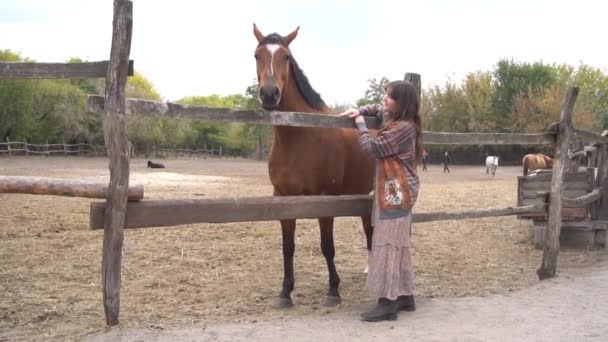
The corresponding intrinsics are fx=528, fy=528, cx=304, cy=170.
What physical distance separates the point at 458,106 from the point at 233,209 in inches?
1802

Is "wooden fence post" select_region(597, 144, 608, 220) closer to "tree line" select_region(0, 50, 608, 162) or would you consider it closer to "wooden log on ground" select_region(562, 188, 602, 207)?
"wooden log on ground" select_region(562, 188, 602, 207)

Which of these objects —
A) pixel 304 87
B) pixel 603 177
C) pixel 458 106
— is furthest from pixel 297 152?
pixel 458 106

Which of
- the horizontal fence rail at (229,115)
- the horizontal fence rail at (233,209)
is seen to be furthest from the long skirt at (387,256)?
Answer: the horizontal fence rail at (229,115)

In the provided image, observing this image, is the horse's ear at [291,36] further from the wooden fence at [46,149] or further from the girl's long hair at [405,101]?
the wooden fence at [46,149]

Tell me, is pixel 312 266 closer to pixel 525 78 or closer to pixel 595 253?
pixel 595 253

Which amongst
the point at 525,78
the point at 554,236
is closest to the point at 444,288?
the point at 554,236

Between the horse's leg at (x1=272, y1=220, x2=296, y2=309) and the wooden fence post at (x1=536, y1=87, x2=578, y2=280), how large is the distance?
9.30 feet

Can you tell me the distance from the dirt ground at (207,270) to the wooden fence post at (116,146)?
0.46m

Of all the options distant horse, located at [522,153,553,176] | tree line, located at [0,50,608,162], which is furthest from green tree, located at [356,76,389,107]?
distant horse, located at [522,153,553,176]

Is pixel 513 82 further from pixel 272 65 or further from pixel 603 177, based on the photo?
pixel 272 65

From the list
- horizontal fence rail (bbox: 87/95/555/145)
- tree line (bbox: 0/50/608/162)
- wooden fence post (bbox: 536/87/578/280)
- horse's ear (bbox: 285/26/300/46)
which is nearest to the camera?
horizontal fence rail (bbox: 87/95/555/145)

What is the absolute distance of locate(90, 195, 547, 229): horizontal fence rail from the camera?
11.8 ft

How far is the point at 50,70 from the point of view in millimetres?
3514

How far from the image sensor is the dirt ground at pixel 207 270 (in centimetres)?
417
